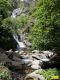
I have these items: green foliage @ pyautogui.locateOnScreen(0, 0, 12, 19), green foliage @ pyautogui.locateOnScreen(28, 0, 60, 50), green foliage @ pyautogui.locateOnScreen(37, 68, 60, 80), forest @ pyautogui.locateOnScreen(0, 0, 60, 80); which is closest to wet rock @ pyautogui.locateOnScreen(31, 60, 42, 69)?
forest @ pyautogui.locateOnScreen(0, 0, 60, 80)

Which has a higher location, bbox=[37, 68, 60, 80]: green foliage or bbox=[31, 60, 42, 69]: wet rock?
bbox=[37, 68, 60, 80]: green foliage

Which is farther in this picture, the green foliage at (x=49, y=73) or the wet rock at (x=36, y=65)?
the wet rock at (x=36, y=65)

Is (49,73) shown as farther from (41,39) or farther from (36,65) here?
(41,39)

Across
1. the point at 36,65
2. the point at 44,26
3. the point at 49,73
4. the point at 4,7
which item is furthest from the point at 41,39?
the point at 49,73

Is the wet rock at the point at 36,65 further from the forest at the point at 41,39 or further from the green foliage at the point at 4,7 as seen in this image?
the green foliage at the point at 4,7

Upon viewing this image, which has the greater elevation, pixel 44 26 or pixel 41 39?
pixel 44 26

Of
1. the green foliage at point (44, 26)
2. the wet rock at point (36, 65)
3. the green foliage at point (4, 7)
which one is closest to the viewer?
the wet rock at point (36, 65)

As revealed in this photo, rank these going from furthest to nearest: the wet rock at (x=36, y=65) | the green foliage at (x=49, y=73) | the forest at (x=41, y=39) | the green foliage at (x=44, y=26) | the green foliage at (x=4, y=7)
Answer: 1. the green foliage at (x=4, y=7)
2. the green foliage at (x=44, y=26)
3. the wet rock at (x=36, y=65)
4. the forest at (x=41, y=39)
5. the green foliage at (x=49, y=73)

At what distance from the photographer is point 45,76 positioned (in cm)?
1761

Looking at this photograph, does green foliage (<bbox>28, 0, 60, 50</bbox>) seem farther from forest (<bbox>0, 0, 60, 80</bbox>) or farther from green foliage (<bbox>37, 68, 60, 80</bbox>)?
green foliage (<bbox>37, 68, 60, 80</bbox>)

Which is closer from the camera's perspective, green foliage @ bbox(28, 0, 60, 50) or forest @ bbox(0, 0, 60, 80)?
forest @ bbox(0, 0, 60, 80)

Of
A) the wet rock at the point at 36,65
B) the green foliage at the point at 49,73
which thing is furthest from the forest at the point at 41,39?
the wet rock at the point at 36,65

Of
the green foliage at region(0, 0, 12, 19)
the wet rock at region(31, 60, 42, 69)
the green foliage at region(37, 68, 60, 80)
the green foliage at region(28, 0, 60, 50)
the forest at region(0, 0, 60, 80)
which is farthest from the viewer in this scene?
the green foliage at region(0, 0, 12, 19)

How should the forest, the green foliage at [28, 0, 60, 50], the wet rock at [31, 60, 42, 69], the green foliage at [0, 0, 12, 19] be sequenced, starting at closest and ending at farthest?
the forest → the wet rock at [31, 60, 42, 69] → the green foliage at [28, 0, 60, 50] → the green foliage at [0, 0, 12, 19]
